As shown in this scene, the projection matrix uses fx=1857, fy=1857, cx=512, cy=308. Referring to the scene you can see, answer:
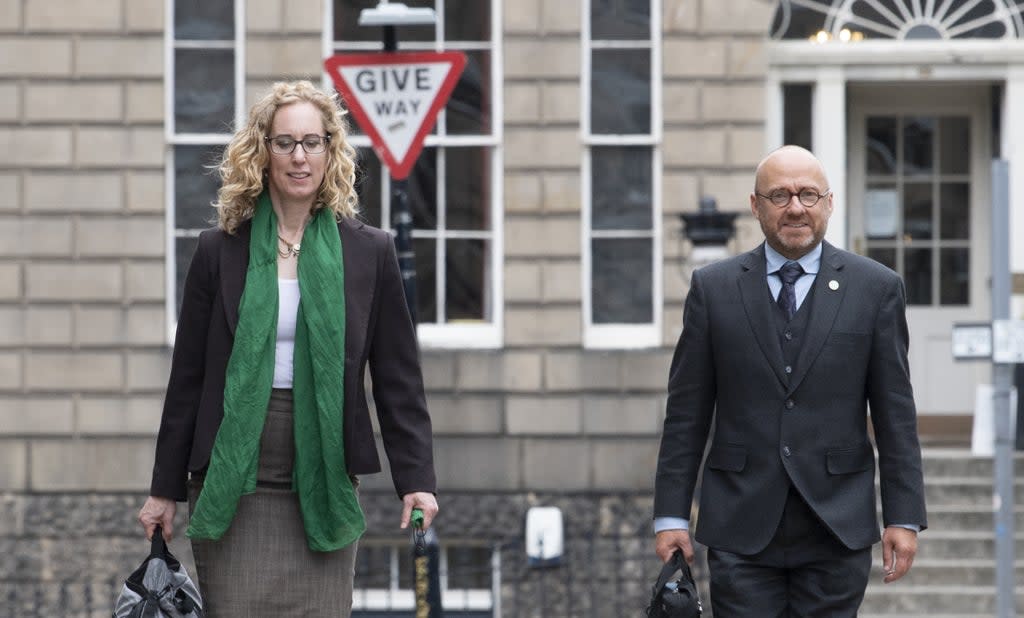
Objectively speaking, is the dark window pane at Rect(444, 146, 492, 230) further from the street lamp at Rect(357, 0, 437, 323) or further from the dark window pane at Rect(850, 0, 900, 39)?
the street lamp at Rect(357, 0, 437, 323)

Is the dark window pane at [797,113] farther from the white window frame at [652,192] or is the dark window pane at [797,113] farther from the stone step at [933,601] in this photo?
the stone step at [933,601]

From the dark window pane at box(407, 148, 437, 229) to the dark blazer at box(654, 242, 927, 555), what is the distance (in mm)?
7411

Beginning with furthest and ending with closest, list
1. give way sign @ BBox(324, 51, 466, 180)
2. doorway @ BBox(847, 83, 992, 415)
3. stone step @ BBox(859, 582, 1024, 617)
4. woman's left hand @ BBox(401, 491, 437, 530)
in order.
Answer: doorway @ BBox(847, 83, 992, 415) < stone step @ BBox(859, 582, 1024, 617) < give way sign @ BBox(324, 51, 466, 180) < woman's left hand @ BBox(401, 491, 437, 530)

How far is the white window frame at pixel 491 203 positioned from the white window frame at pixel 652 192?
1.91ft

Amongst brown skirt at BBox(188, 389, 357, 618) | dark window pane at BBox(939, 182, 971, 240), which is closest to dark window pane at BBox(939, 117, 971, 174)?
dark window pane at BBox(939, 182, 971, 240)

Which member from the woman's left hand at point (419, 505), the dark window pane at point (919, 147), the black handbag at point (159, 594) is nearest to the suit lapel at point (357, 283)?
the woman's left hand at point (419, 505)

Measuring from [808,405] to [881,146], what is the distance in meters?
8.71

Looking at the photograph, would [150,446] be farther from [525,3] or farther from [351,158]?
[351,158]

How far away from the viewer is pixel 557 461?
1303cm

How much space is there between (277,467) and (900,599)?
25.3ft

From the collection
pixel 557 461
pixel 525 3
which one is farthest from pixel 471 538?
pixel 525 3

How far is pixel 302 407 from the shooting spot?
524 centimetres

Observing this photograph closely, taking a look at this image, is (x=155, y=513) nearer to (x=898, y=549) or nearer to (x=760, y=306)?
(x=760, y=306)

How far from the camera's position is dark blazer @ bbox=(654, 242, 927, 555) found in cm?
565
